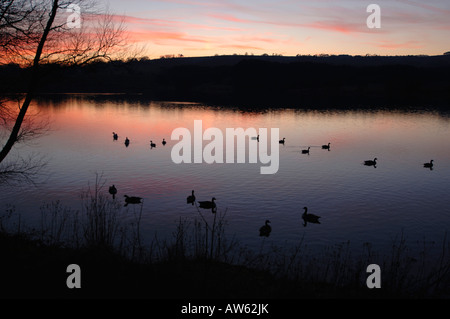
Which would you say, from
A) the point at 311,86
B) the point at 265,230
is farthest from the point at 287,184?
the point at 311,86

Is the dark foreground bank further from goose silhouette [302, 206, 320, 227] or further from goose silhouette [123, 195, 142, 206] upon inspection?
goose silhouette [123, 195, 142, 206]

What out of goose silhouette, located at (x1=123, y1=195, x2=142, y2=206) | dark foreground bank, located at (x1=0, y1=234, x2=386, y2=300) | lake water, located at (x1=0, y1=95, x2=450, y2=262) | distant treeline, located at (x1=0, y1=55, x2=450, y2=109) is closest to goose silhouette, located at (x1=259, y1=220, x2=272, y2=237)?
lake water, located at (x1=0, y1=95, x2=450, y2=262)

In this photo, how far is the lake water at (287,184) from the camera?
878 inches

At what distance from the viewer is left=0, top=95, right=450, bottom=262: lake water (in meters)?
22.3

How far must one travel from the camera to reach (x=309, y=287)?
41.8 feet

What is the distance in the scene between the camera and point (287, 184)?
32.8 metres

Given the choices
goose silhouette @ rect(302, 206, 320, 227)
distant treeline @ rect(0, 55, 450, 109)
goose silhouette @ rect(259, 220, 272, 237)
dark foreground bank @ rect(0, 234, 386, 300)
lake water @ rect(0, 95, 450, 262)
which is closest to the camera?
dark foreground bank @ rect(0, 234, 386, 300)

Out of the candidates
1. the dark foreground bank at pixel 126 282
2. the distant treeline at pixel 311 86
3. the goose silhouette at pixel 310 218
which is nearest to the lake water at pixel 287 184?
the goose silhouette at pixel 310 218

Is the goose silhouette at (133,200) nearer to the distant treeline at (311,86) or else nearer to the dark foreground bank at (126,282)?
the dark foreground bank at (126,282)

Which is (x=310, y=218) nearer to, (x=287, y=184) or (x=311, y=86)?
(x=287, y=184)

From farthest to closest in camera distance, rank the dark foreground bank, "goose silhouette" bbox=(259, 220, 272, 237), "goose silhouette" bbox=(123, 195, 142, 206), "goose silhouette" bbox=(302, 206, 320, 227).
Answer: "goose silhouette" bbox=(123, 195, 142, 206)
"goose silhouette" bbox=(302, 206, 320, 227)
"goose silhouette" bbox=(259, 220, 272, 237)
the dark foreground bank

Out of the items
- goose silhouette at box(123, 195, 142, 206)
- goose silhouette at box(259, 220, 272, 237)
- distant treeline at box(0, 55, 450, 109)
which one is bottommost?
goose silhouette at box(259, 220, 272, 237)

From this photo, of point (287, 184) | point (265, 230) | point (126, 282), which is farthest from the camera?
point (287, 184)

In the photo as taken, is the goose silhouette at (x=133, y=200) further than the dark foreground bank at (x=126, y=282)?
Yes
